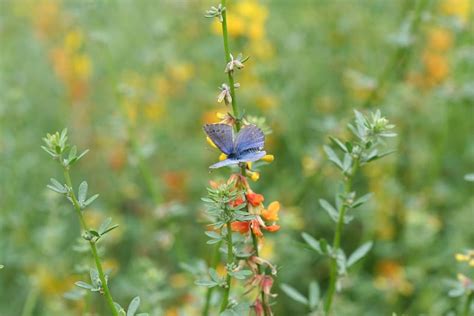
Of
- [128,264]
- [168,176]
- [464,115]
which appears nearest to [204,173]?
[168,176]

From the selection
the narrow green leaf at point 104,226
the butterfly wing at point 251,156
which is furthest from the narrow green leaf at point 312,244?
the narrow green leaf at point 104,226

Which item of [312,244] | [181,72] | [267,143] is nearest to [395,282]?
[312,244]

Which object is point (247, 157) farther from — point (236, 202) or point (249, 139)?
point (236, 202)

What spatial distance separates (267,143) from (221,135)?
3.09 meters

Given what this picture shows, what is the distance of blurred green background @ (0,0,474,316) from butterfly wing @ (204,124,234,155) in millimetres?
931

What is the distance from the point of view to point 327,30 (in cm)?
543

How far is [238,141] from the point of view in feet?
5.56

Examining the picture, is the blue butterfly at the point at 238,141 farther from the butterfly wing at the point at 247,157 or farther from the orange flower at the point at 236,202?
the orange flower at the point at 236,202

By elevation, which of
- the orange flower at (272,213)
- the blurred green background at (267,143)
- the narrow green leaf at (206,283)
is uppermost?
the blurred green background at (267,143)

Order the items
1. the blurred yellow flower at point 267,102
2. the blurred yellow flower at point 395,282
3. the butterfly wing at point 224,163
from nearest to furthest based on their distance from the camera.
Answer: the butterfly wing at point 224,163
the blurred yellow flower at point 395,282
the blurred yellow flower at point 267,102

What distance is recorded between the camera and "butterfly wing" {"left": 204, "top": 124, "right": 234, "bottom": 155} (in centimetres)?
166

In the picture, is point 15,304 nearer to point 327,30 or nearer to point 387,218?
point 387,218

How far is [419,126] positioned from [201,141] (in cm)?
158

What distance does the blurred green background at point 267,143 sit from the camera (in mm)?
3545
